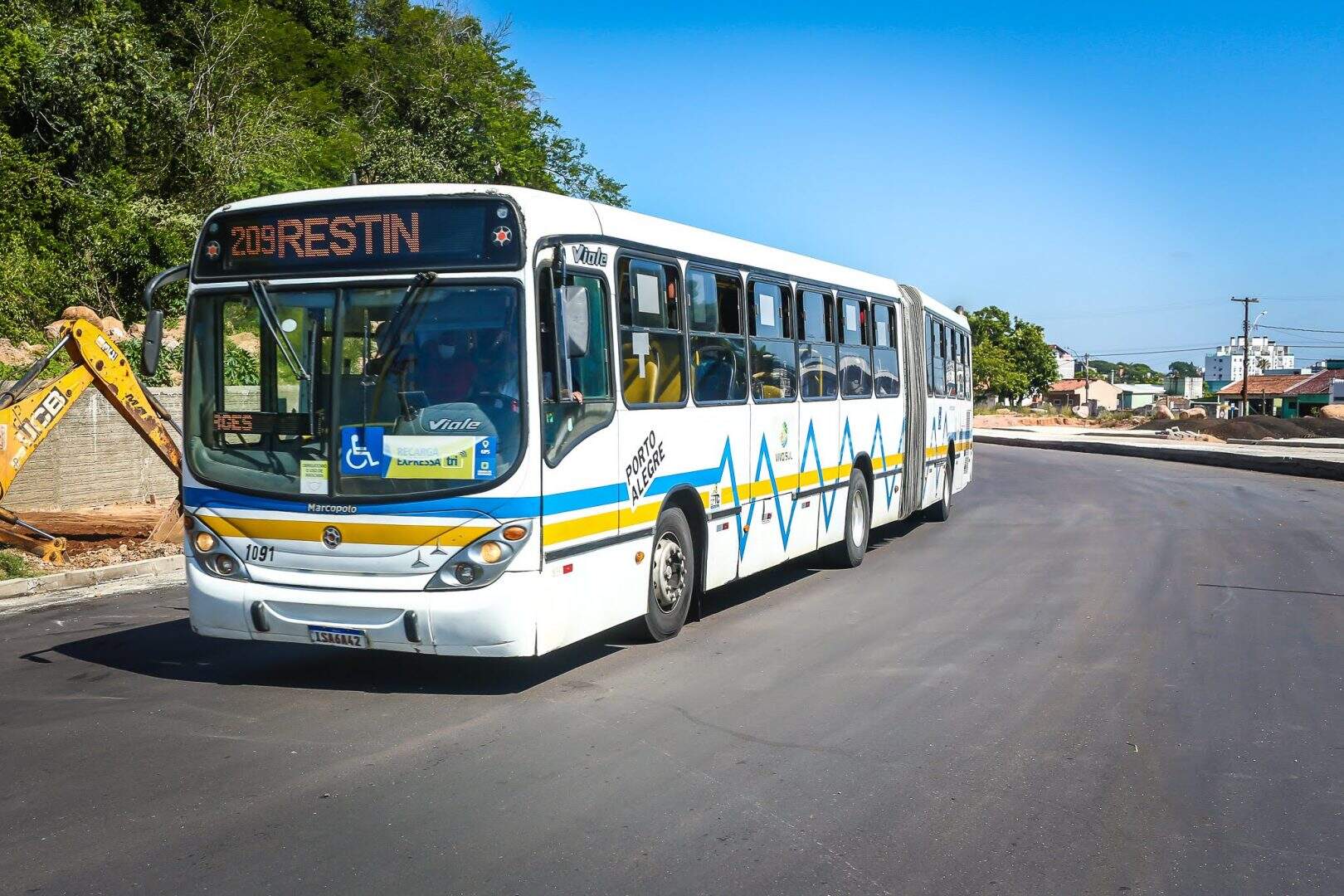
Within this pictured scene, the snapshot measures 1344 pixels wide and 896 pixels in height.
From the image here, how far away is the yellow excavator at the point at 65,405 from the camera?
13.8 m

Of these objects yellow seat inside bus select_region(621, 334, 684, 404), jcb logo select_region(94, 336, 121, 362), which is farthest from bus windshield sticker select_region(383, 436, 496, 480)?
jcb logo select_region(94, 336, 121, 362)

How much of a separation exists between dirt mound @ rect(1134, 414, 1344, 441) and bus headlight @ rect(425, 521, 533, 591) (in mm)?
58969

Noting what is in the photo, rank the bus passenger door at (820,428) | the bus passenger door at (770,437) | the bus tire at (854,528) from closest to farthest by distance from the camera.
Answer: the bus passenger door at (770,437), the bus passenger door at (820,428), the bus tire at (854,528)

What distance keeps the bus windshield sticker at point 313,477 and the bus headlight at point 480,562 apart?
0.91m

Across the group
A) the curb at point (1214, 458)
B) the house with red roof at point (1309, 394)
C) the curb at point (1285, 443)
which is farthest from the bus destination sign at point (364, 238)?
the house with red roof at point (1309, 394)

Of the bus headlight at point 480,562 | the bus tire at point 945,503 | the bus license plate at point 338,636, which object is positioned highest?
the bus headlight at point 480,562

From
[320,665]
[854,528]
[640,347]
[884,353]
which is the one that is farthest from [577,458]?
[884,353]

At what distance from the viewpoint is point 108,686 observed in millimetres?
8289

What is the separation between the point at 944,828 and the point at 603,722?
93.1 inches

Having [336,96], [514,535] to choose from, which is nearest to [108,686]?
[514,535]

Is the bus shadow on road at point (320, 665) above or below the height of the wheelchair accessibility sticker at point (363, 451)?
below

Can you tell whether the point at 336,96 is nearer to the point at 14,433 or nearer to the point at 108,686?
the point at 14,433

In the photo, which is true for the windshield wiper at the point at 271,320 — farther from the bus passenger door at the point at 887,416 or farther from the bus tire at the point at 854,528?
the bus passenger door at the point at 887,416

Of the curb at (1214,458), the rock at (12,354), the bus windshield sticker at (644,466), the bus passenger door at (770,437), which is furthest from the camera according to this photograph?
the curb at (1214,458)
